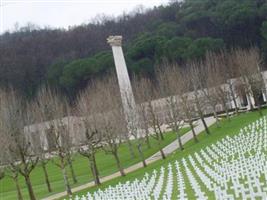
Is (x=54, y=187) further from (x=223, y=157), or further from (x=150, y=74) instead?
(x=150, y=74)

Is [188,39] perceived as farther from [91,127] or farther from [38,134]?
[38,134]

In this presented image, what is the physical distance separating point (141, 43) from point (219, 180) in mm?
54697

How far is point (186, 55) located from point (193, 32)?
969 centimetres

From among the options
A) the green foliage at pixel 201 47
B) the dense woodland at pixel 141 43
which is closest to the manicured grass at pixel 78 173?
the green foliage at pixel 201 47

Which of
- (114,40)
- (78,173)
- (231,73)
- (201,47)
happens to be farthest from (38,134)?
(201,47)

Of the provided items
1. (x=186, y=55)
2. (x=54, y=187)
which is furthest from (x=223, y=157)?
(x=186, y=55)

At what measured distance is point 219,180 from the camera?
14.3m

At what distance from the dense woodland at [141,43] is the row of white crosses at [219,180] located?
119 feet

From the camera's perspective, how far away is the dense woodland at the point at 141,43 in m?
63.9

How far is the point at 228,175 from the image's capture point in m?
15.1

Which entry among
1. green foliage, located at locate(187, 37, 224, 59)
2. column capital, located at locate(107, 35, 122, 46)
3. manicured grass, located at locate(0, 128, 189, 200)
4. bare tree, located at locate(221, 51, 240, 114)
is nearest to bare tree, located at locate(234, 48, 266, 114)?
bare tree, located at locate(221, 51, 240, 114)

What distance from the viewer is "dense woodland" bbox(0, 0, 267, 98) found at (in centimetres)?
6386

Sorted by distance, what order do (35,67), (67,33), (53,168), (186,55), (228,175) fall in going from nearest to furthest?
(228,175) → (53,168) → (186,55) → (35,67) → (67,33)

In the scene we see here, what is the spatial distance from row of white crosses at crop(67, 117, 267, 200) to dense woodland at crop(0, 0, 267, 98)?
3638cm
